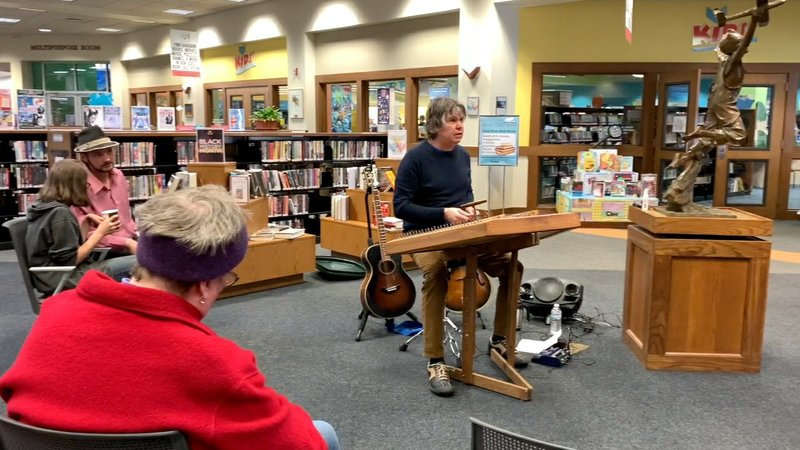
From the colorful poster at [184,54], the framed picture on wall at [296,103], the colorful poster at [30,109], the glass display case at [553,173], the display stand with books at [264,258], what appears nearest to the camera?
the display stand with books at [264,258]

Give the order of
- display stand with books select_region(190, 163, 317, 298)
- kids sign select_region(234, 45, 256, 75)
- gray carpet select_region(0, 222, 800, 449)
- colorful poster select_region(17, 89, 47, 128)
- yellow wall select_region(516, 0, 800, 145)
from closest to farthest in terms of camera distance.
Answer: gray carpet select_region(0, 222, 800, 449) < display stand with books select_region(190, 163, 317, 298) < colorful poster select_region(17, 89, 47, 128) < yellow wall select_region(516, 0, 800, 145) < kids sign select_region(234, 45, 256, 75)

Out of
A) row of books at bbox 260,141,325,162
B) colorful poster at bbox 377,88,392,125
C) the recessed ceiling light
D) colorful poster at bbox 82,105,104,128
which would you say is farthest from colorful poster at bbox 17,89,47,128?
the recessed ceiling light

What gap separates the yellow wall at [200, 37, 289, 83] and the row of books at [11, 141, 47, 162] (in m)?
5.84

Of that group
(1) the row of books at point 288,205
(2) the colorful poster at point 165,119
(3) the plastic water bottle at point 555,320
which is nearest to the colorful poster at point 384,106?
(1) the row of books at point 288,205

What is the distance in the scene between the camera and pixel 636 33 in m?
9.43

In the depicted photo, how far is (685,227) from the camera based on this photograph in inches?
138

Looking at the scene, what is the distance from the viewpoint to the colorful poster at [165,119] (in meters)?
7.41

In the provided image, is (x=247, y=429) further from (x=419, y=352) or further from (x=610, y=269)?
(x=610, y=269)

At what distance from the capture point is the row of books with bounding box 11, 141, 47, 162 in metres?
7.12

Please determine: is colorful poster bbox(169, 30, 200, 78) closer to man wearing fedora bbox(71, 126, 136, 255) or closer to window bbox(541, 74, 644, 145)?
window bbox(541, 74, 644, 145)

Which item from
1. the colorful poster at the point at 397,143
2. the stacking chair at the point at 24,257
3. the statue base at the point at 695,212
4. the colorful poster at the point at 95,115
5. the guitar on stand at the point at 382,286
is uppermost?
the colorful poster at the point at 95,115

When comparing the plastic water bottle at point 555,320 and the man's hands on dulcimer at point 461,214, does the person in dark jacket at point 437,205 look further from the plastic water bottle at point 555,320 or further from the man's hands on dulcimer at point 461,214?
the plastic water bottle at point 555,320

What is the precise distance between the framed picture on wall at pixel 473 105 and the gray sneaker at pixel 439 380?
626 cm

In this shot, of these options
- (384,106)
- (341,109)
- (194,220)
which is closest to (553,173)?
(384,106)
